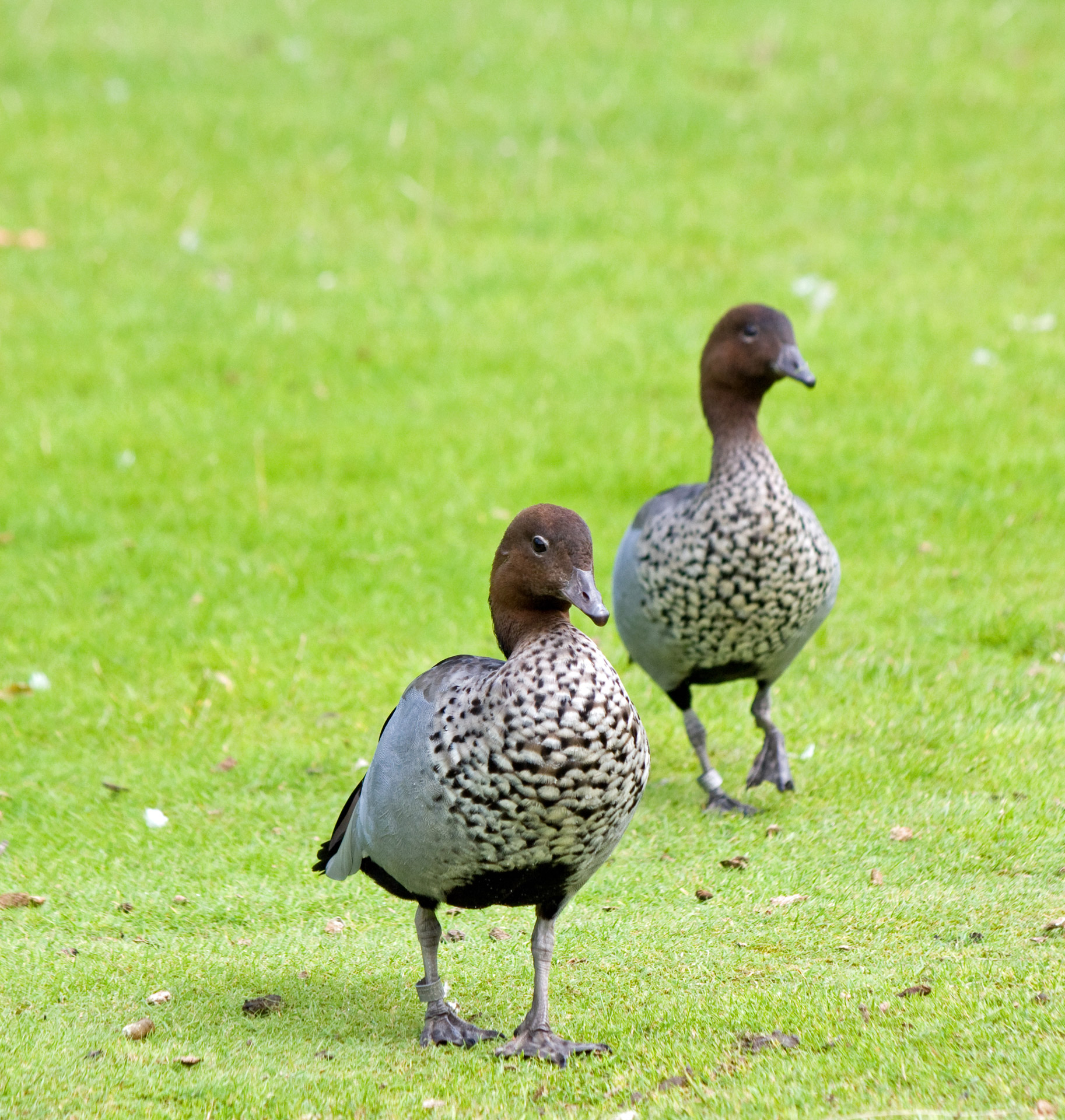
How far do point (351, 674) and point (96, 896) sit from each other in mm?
2444

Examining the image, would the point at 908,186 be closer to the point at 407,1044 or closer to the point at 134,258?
the point at 134,258

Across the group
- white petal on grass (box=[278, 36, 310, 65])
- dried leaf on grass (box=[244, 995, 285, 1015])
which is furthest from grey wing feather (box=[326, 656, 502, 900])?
white petal on grass (box=[278, 36, 310, 65])

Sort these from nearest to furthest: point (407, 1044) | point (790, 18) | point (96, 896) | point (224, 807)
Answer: point (407, 1044)
point (96, 896)
point (224, 807)
point (790, 18)

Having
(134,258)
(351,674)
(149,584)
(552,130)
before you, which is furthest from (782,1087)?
(552,130)

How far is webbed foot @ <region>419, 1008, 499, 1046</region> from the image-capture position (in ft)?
14.5

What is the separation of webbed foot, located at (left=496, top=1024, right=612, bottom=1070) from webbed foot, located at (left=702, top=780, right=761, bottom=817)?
94.3 inches

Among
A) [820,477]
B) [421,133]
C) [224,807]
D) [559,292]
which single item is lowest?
[224,807]

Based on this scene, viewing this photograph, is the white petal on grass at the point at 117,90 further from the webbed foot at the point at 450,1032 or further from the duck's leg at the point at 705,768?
the webbed foot at the point at 450,1032

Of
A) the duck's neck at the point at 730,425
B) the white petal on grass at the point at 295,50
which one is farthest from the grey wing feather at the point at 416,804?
the white petal on grass at the point at 295,50

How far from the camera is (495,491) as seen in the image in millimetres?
10172

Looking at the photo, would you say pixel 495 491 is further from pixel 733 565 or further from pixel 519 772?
pixel 519 772

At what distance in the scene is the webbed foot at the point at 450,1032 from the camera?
4418 mm

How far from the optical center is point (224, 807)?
22.4 ft

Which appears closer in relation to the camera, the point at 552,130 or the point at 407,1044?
the point at 407,1044
